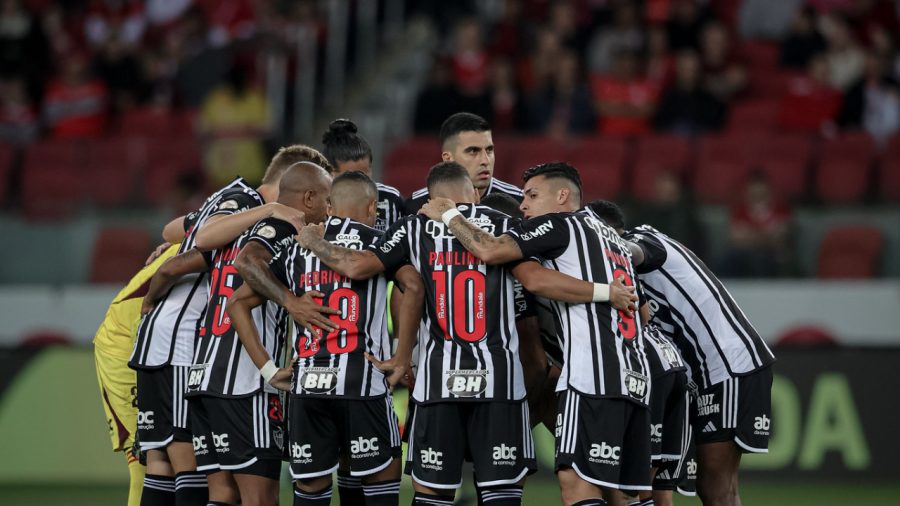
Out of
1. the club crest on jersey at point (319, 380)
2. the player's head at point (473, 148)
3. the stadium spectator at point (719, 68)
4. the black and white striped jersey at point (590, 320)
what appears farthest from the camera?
the stadium spectator at point (719, 68)

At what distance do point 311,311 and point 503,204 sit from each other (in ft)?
4.37

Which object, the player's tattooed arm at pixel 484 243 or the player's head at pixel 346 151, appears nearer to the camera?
the player's tattooed arm at pixel 484 243

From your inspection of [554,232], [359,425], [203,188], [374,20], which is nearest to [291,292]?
[359,425]

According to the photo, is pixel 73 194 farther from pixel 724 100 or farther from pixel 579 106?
pixel 724 100

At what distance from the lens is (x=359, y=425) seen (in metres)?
6.67

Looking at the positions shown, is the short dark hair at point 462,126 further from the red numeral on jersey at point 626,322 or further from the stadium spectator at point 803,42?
the stadium spectator at point 803,42

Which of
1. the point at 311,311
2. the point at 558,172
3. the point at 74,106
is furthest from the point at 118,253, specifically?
the point at 558,172

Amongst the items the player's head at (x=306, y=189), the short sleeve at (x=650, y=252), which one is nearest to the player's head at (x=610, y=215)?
the short sleeve at (x=650, y=252)

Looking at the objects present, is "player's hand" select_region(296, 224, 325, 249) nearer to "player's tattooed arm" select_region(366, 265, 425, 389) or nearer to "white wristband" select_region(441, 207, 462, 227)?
"player's tattooed arm" select_region(366, 265, 425, 389)

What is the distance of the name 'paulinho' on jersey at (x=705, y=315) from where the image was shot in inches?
295

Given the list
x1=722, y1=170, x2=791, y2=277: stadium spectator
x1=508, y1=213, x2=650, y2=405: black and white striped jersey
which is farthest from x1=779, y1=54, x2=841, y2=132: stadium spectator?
x1=508, y1=213, x2=650, y2=405: black and white striped jersey

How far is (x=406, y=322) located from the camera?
6.71 metres

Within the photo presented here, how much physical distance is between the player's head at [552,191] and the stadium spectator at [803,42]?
28.4ft

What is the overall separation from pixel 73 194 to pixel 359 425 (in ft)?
25.4
